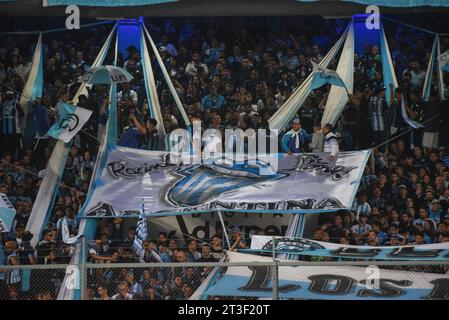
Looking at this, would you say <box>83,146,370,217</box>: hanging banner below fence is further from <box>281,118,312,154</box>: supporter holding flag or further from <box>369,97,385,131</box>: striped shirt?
<box>369,97,385,131</box>: striped shirt

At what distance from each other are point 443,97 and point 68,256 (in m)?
7.84

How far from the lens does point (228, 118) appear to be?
22.8m

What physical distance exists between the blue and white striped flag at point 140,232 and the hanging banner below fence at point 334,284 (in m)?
2.39

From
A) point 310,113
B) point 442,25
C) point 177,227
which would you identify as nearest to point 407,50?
point 442,25

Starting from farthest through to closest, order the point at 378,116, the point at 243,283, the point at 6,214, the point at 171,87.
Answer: the point at 378,116, the point at 171,87, the point at 6,214, the point at 243,283

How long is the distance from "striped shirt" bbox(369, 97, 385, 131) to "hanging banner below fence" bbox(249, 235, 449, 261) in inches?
157

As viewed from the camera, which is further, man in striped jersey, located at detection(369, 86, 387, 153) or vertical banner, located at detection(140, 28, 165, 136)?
vertical banner, located at detection(140, 28, 165, 136)

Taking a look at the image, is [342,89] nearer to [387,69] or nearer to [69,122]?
[387,69]

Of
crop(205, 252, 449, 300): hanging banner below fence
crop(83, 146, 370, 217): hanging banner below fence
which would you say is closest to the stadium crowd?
crop(83, 146, 370, 217): hanging banner below fence

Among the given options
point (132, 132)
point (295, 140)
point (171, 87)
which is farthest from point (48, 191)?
point (295, 140)

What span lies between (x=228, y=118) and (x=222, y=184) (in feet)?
5.56

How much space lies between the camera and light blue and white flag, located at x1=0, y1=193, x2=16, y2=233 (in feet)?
67.0
